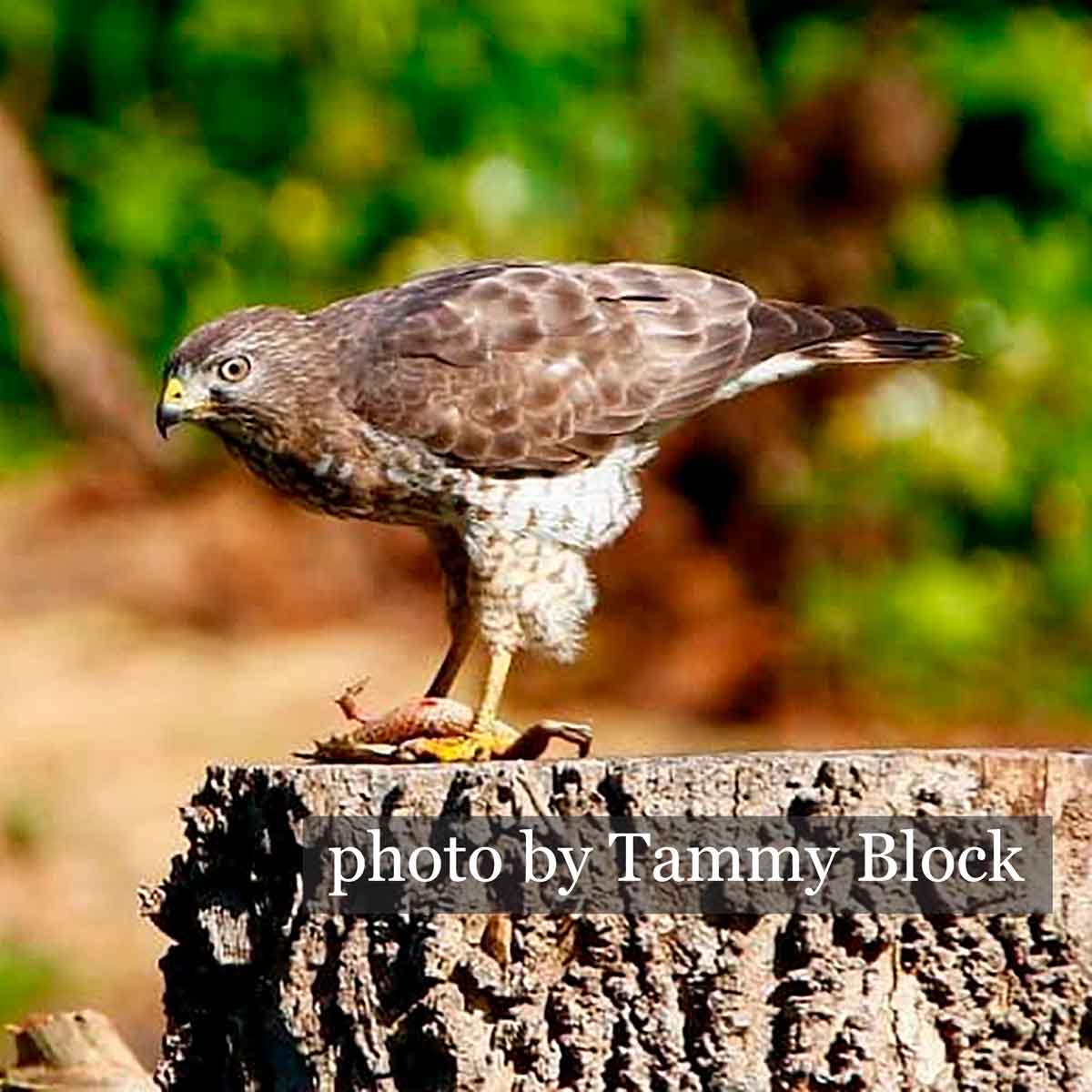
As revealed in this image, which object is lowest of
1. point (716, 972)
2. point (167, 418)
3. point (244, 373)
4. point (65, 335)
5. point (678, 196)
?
point (716, 972)

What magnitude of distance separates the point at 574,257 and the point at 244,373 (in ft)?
18.1

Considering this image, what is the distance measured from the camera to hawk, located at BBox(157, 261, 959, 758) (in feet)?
18.2

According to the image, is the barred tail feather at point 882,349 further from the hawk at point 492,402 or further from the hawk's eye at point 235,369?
the hawk's eye at point 235,369

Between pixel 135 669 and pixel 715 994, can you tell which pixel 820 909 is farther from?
pixel 135 669

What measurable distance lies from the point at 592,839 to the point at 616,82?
838 cm

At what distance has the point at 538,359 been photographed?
5.71 meters

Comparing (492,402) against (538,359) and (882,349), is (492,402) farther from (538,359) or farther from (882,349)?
(882,349)

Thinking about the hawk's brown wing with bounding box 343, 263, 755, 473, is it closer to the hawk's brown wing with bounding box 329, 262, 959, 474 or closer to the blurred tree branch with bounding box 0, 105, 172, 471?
the hawk's brown wing with bounding box 329, 262, 959, 474

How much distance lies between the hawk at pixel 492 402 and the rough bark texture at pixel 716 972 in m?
1.52

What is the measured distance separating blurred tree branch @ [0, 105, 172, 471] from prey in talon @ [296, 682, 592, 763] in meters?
6.72

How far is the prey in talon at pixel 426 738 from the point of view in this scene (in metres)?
4.52

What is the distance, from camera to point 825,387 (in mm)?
10922

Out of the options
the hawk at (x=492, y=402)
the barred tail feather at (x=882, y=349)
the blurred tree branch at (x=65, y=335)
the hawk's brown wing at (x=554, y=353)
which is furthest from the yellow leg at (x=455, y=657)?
the blurred tree branch at (x=65, y=335)

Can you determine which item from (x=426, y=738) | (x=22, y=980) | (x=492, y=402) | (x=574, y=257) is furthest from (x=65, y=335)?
(x=426, y=738)
